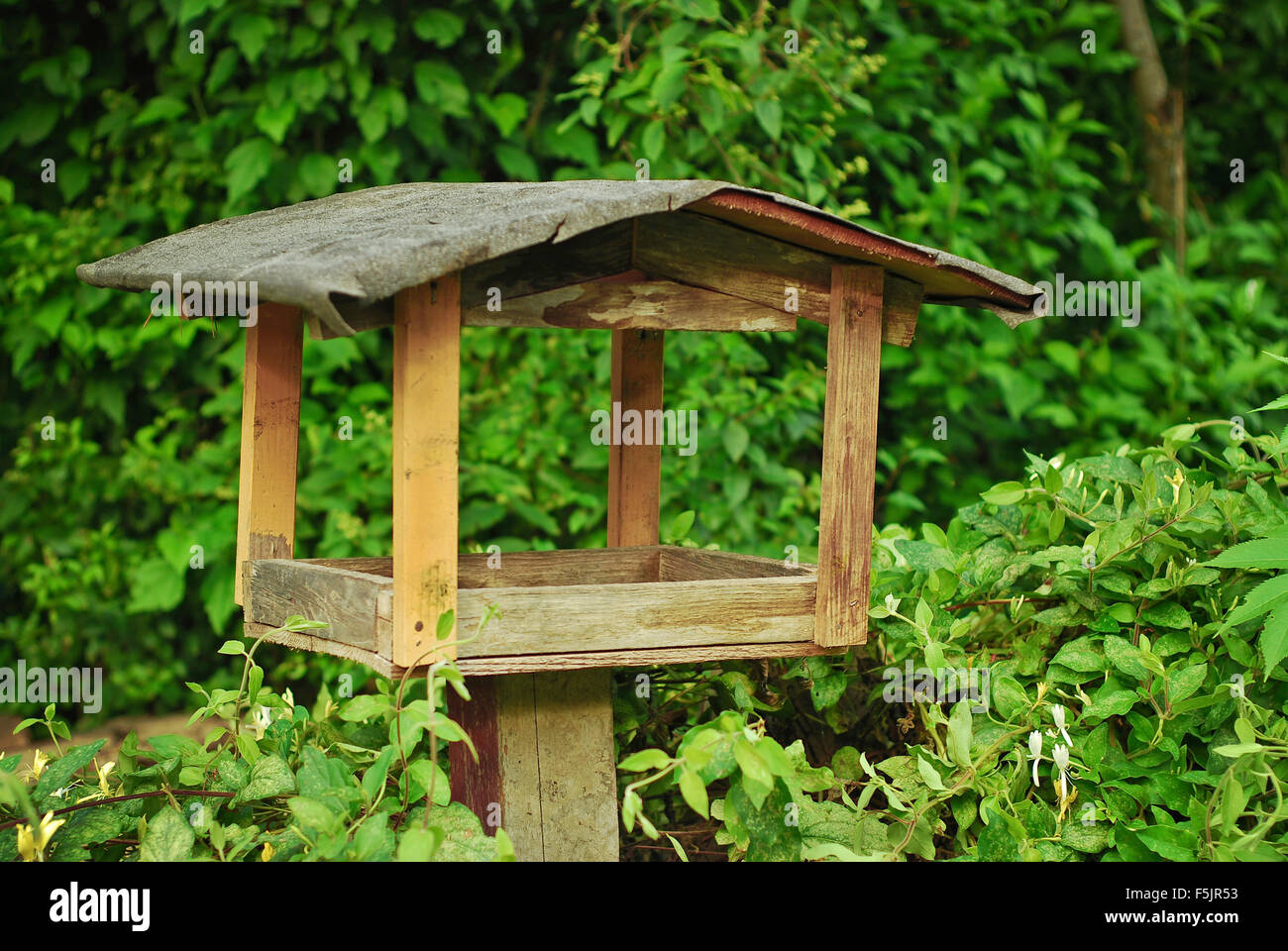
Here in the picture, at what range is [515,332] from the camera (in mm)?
4578

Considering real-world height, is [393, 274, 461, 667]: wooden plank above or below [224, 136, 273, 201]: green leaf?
below

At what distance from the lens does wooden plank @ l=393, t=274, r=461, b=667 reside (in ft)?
6.43

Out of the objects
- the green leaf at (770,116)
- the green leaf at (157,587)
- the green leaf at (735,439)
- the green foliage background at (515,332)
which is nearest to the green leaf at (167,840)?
the green foliage background at (515,332)

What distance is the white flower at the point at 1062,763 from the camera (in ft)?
6.94

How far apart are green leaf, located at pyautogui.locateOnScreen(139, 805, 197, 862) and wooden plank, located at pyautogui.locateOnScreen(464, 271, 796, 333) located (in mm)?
1001

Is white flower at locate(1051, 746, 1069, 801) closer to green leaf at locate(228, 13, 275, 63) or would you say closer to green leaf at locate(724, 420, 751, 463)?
green leaf at locate(724, 420, 751, 463)

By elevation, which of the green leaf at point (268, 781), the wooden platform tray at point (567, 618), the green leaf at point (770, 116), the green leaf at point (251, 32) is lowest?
the green leaf at point (268, 781)

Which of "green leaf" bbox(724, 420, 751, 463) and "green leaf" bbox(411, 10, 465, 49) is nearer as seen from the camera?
"green leaf" bbox(724, 420, 751, 463)

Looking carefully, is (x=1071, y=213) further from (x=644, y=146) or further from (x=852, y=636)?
(x=852, y=636)

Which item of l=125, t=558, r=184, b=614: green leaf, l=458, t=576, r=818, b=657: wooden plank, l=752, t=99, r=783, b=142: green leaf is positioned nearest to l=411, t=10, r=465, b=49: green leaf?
l=752, t=99, r=783, b=142: green leaf

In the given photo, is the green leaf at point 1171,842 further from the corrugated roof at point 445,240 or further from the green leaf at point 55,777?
the green leaf at point 55,777

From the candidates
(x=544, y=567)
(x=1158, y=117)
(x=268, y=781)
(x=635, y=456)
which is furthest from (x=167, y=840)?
(x=1158, y=117)

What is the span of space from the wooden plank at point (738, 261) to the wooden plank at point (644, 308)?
64 millimetres

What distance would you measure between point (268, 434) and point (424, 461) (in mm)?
669
